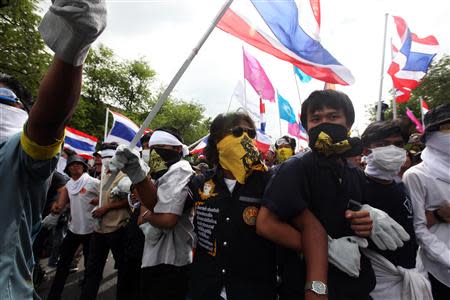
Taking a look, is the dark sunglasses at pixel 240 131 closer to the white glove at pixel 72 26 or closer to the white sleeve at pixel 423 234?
the white glove at pixel 72 26

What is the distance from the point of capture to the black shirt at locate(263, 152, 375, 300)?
138 cm

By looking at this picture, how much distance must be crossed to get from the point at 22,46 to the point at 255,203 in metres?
15.7

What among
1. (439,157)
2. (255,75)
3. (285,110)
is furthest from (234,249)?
(285,110)

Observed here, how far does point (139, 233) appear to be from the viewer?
9.17 feet

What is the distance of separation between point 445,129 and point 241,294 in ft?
6.95

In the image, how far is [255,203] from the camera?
1713mm

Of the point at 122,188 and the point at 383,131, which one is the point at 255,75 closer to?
the point at 122,188

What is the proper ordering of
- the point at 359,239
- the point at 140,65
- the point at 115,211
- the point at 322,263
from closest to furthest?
the point at 322,263 < the point at 359,239 < the point at 115,211 < the point at 140,65

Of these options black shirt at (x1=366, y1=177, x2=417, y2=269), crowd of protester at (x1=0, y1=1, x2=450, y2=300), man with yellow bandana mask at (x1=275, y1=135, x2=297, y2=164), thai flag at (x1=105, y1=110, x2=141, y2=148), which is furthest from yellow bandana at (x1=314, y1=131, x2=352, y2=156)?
man with yellow bandana mask at (x1=275, y1=135, x2=297, y2=164)

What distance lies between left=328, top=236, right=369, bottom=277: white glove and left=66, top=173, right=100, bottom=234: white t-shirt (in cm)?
369

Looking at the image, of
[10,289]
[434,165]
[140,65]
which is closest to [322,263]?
[10,289]

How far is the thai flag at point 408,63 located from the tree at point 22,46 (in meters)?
14.3

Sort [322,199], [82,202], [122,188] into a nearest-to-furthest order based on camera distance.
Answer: [322,199]
[122,188]
[82,202]

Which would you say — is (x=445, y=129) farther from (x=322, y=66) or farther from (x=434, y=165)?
(x=322, y=66)
